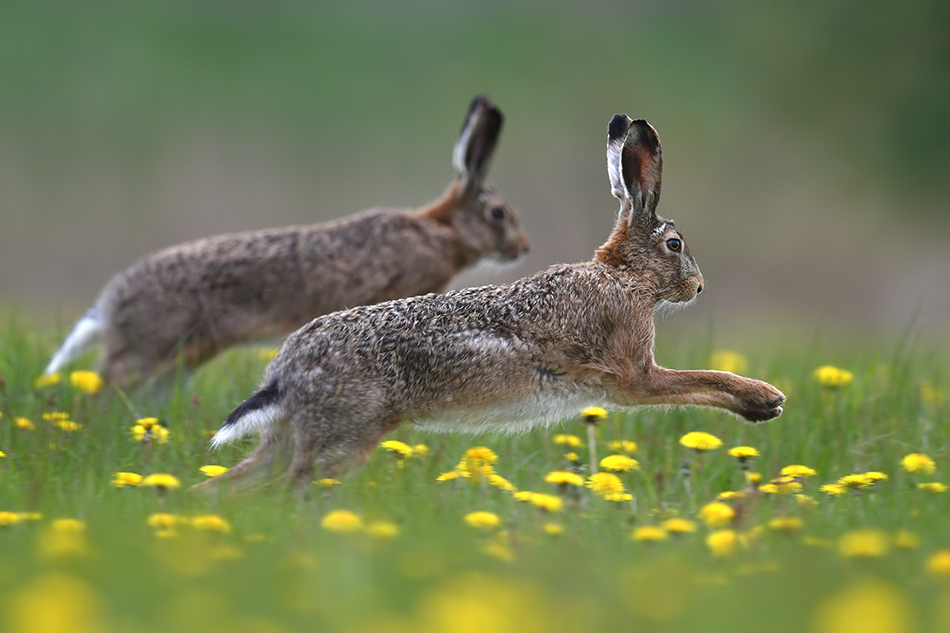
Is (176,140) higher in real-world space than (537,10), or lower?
lower

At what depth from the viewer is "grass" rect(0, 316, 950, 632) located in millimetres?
3031

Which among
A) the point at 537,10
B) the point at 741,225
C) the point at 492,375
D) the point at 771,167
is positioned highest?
the point at 537,10

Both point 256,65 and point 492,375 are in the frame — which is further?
point 256,65

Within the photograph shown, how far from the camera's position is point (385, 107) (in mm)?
25297

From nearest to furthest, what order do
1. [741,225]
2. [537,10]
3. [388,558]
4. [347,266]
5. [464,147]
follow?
[388,558]
[347,266]
[464,147]
[741,225]
[537,10]

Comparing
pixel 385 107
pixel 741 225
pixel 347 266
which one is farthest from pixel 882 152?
pixel 347 266

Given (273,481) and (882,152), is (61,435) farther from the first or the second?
(882,152)

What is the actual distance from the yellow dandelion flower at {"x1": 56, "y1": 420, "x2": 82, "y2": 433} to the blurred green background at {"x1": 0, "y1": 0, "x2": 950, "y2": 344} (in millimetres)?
13174

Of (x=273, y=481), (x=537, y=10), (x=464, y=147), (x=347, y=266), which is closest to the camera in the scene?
(x=273, y=481)

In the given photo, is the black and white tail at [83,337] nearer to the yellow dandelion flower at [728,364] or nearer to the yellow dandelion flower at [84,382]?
the yellow dandelion flower at [84,382]

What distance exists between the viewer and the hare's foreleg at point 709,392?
571cm

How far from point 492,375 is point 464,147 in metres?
4.14

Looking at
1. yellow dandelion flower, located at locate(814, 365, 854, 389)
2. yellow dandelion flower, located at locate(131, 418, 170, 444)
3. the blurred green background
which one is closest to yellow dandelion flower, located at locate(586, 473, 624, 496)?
yellow dandelion flower, located at locate(131, 418, 170, 444)

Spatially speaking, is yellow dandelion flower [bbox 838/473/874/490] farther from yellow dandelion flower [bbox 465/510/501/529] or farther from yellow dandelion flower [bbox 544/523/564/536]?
yellow dandelion flower [bbox 465/510/501/529]
